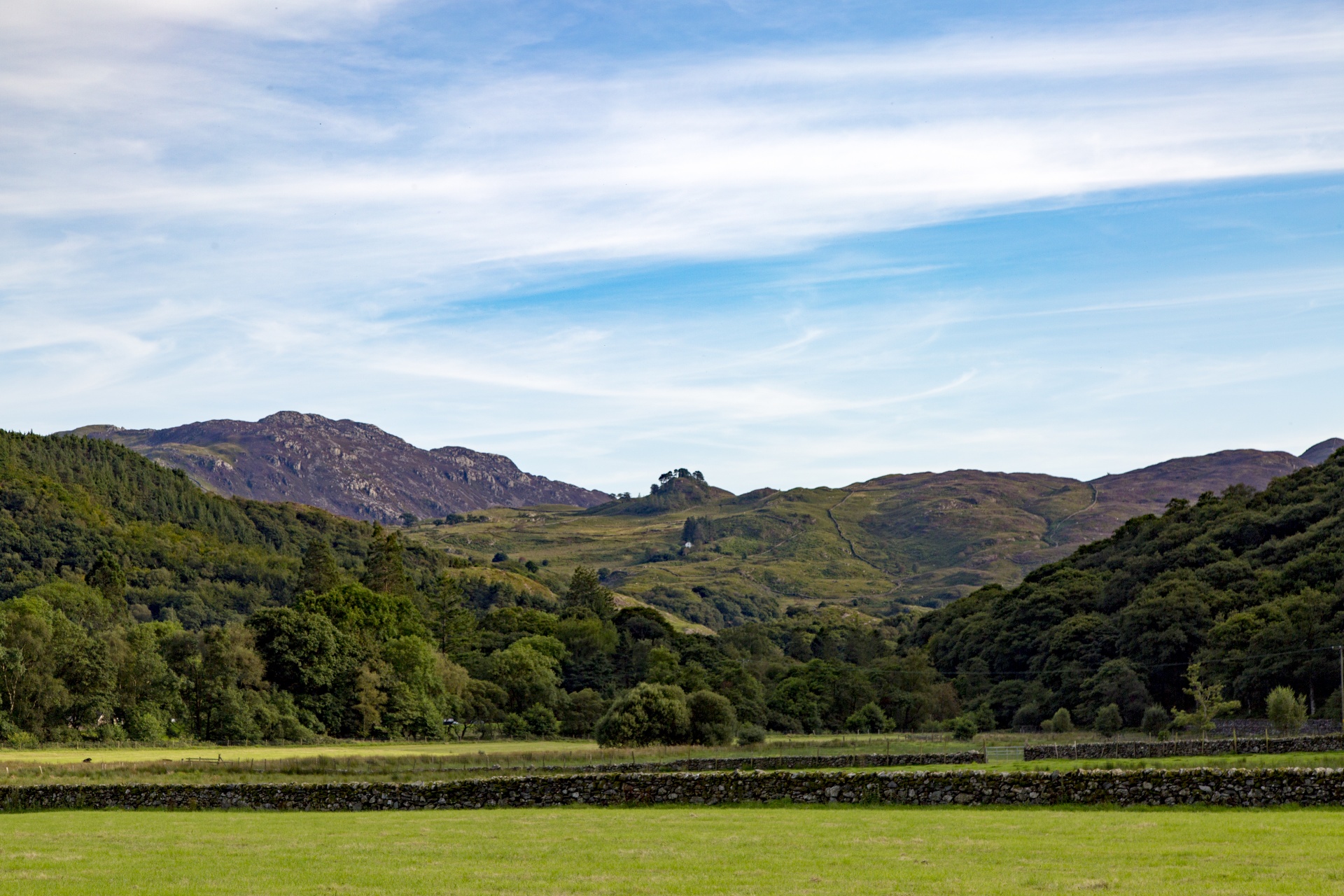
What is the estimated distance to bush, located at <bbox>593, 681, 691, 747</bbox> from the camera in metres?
77.4

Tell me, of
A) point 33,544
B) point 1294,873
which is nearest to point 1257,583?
point 1294,873

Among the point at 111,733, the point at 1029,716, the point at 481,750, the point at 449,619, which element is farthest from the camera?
the point at 449,619

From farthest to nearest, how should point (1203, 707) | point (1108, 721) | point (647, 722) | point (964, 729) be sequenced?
point (964, 729)
point (1108, 721)
point (647, 722)
point (1203, 707)

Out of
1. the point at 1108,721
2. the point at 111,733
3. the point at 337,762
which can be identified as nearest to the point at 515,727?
the point at 111,733

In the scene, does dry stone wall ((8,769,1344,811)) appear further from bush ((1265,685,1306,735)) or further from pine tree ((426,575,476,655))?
pine tree ((426,575,476,655))

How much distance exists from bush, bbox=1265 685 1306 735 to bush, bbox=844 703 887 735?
1539 inches

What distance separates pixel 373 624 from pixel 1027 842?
345 ft

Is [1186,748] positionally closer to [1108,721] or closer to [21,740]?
[1108,721]

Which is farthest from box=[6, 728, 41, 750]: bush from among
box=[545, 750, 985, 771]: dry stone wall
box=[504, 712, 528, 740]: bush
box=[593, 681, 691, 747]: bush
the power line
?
the power line

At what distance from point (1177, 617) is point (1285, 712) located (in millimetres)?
27993

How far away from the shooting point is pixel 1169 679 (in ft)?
291

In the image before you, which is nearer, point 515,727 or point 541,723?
point 515,727

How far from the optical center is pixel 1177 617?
9038 centimetres

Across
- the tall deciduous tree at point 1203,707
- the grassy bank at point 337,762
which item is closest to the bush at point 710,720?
the grassy bank at point 337,762
